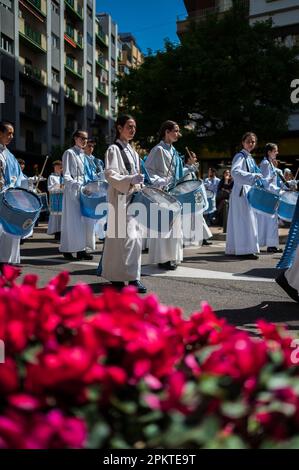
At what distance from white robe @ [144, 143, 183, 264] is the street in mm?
201

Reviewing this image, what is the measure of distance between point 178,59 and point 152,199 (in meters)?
20.7

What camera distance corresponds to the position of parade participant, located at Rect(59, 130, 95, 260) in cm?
917

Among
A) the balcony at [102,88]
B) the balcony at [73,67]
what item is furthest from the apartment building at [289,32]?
the balcony at [102,88]

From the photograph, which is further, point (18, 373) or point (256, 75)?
point (256, 75)

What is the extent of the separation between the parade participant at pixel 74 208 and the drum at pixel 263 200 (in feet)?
8.71

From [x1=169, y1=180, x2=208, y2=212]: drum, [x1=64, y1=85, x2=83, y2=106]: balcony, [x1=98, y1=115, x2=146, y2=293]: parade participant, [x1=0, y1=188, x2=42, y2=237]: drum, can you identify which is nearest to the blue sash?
[x1=98, y1=115, x2=146, y2=293]: parade participant

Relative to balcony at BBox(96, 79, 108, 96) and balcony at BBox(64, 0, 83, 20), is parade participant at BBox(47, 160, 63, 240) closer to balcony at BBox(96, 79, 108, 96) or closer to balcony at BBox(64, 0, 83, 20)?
balcony at BBox(64, 0, 83, 20)

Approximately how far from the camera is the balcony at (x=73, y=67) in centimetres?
4375

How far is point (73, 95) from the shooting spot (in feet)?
147

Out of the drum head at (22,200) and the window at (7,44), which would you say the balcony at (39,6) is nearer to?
the window at (7,44)

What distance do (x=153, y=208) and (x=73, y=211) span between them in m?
3.62
